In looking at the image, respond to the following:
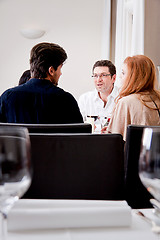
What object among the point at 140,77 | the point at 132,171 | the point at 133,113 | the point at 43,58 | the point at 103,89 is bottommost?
the point at 132,171

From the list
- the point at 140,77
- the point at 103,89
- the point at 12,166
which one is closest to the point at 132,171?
the point at 12,166

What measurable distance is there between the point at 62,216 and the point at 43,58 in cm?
A: 186

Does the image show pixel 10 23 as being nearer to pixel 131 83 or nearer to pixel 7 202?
pixel 131 83

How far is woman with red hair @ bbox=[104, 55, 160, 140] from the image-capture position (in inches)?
89.6

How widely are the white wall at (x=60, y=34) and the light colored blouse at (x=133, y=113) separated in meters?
3.44

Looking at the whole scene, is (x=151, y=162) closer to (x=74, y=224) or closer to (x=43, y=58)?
(x=74, y=224)

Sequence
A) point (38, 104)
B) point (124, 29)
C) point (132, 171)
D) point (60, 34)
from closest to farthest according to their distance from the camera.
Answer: point (132, 171) → point (38, 104) → point (124, 29) → point (60, 34)

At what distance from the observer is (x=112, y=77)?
402 cm

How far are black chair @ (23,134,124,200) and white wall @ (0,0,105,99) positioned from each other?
14.9 ft

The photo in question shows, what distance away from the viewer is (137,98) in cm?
229

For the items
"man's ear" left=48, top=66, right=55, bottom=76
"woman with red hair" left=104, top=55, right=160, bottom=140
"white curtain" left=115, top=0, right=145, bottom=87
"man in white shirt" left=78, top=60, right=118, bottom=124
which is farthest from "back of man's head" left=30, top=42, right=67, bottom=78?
"white curtain" left=115, top=0, right=145, bottom=87

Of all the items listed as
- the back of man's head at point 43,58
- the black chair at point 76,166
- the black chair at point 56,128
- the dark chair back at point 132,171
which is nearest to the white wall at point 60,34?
the back of man's head at point 43,58

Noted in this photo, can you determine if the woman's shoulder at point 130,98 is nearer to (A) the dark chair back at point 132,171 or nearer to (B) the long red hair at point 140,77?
(B) the long red hair at point 140,77

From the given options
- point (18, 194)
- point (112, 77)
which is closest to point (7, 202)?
point (18, 194)
